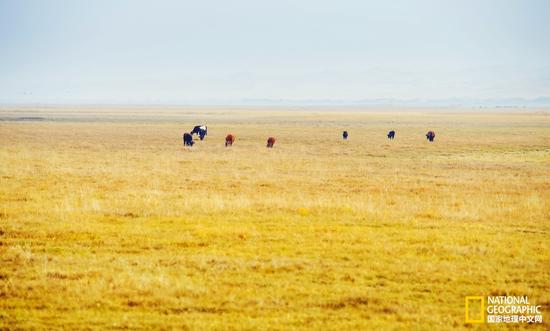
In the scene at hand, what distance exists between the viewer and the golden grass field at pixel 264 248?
8.67 metres

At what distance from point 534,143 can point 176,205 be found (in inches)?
1526

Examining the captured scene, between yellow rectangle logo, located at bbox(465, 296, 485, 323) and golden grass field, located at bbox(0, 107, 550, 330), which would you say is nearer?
yellow rectangle logo, located at bbox(465, 296, 485, 323)

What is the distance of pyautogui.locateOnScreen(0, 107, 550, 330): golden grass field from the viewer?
867 cm
